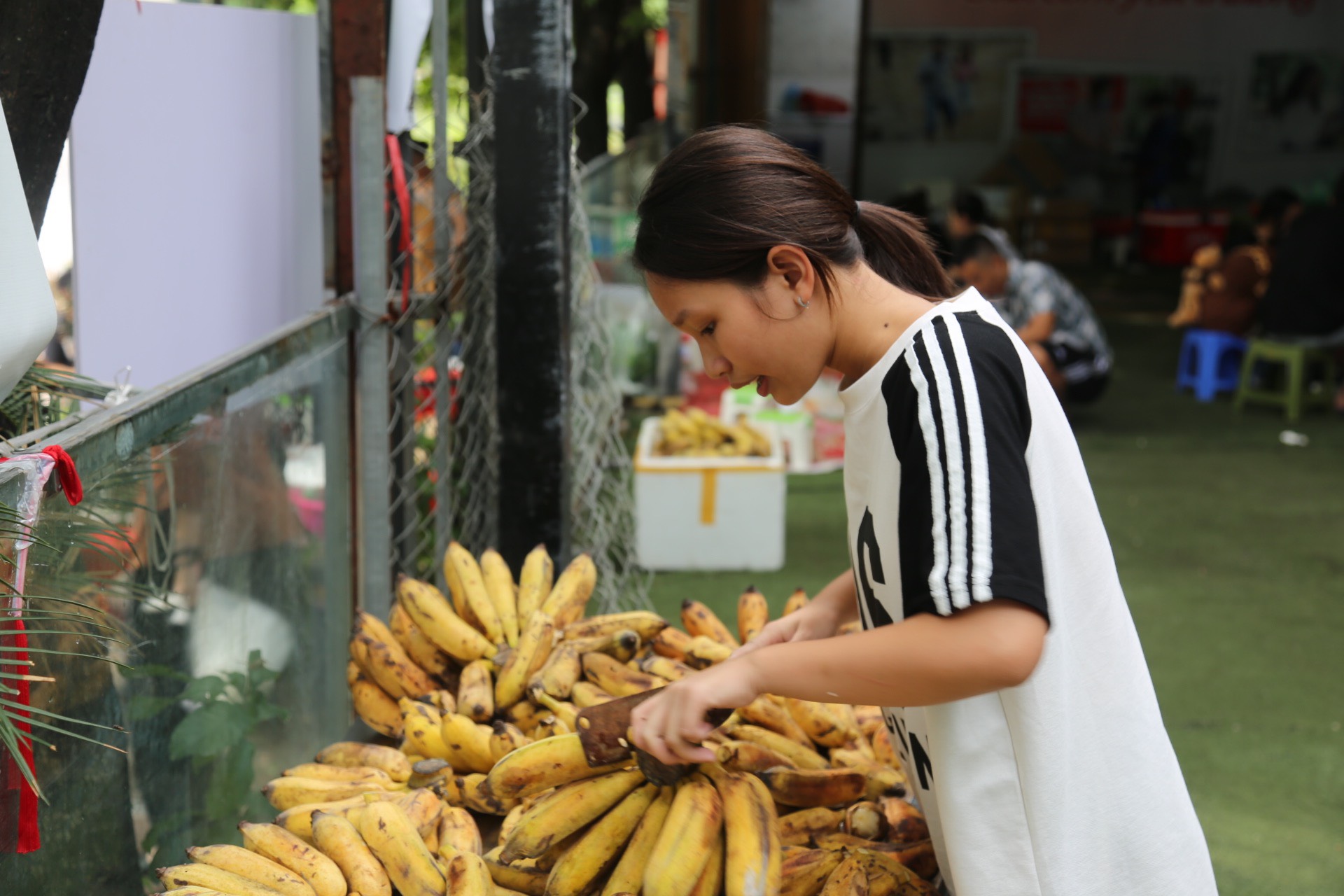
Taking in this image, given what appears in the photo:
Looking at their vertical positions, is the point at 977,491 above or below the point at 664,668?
above

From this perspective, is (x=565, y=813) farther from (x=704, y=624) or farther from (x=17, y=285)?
(x=17, y=285)

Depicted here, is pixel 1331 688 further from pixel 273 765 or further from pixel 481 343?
pixel 273 765

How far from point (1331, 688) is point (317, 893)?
3806 millimetres

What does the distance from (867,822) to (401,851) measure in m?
0.72

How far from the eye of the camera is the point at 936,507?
47.3 inches

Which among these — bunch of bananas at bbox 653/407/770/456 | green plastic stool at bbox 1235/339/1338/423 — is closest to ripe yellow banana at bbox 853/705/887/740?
bunch of bananas at bbox 653/407/770/456

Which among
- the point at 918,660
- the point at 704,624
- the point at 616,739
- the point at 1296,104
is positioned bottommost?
the point at 704,624

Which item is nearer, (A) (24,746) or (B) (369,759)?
(A) (24,746)

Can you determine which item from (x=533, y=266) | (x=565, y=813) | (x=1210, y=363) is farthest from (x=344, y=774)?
(x=1210, y=363)

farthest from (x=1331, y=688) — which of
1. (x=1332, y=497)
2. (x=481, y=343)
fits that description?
(x=481, y=343)

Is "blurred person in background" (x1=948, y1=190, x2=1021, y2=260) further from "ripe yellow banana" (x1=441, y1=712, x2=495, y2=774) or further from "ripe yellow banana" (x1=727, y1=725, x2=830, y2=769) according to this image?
"ripe yellow banana" (x1=441, y1=712, x2=495, y2=774)

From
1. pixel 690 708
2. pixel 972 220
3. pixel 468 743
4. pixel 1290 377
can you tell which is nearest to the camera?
pixel 690 708

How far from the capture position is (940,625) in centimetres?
121

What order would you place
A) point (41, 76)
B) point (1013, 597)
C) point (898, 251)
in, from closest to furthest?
point (1013, 597) < point (898, 251) < point (41, 76)
